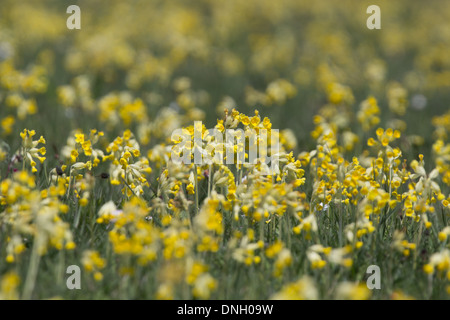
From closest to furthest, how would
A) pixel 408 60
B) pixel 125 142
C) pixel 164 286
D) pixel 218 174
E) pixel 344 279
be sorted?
pixel 164 286 → pixel 344 279 → pixel 218 174 → pixel 125 142 → pixel 408 60

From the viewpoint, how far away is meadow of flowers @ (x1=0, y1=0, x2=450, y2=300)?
115 inches

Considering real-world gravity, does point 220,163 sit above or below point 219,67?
below

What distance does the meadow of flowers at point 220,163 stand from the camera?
2.92 m

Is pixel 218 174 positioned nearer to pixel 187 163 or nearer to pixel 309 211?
pixel 187 163

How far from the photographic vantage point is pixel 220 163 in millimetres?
3498

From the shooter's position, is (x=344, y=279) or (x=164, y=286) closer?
(x=164, y=286)

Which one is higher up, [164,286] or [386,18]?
[386,18]

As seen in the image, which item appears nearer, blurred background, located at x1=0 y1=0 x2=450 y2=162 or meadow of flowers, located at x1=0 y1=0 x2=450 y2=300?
meadow of flowers, located at x1=0 y1=0 x2=450 y2=300

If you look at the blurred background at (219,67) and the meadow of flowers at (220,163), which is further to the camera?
the blurred background at (219,67)

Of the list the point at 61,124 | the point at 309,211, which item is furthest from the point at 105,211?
the point at 61,124

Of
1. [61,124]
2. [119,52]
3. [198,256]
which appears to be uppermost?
[119,52]

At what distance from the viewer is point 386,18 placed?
14.8 metres

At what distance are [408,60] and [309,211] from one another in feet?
30.0

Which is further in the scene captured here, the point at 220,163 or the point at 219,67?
the point at 219,67
